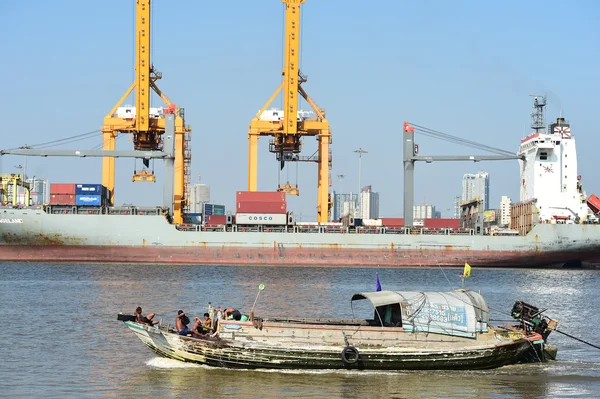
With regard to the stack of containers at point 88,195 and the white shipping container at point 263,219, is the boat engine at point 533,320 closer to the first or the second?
the white shipping container at point 263,219

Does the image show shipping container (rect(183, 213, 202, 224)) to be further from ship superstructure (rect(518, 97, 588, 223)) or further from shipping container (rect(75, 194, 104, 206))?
ship superstructure (rect(518, 97, 588, 223))

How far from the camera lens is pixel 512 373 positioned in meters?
23.3

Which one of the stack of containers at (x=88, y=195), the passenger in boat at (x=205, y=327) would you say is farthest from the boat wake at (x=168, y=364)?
the stack of containers at (x=88, y=195)

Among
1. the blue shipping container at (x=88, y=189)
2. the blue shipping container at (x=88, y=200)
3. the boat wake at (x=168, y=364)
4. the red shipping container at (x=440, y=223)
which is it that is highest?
the blue shipping container at (x=88, y=189)

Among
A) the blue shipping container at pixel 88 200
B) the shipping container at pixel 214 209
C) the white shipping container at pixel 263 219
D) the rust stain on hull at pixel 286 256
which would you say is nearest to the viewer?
the rust stain on hull at pixel 286 256

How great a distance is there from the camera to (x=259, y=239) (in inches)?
2808

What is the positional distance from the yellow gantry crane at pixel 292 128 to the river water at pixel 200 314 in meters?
16.1

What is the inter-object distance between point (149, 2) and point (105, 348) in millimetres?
52832

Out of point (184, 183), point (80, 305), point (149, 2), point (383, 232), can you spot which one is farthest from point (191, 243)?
point (80, 305)

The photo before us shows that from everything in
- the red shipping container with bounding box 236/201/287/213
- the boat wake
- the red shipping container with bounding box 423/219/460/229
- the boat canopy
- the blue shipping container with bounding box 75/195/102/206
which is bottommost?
the boat wake

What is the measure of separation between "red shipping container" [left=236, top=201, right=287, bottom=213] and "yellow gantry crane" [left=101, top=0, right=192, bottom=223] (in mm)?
6978

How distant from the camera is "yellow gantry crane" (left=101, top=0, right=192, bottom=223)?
73875 mm

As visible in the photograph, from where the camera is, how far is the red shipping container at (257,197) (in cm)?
7300

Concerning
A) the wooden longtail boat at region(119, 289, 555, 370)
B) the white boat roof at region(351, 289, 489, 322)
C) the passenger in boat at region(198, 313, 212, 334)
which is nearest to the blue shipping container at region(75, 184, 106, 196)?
the wooden longtail boat at region(119, 289, 555, 370)
